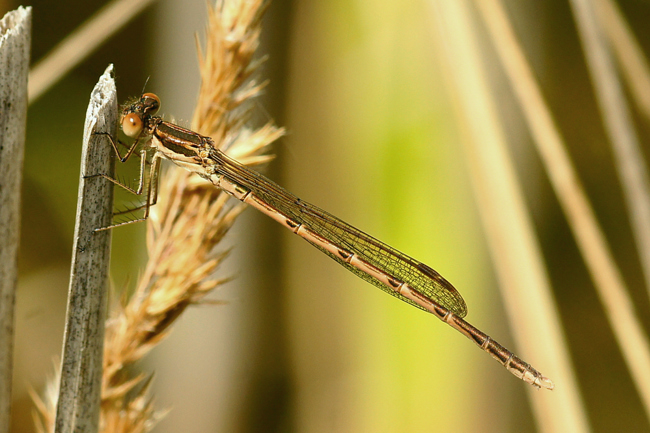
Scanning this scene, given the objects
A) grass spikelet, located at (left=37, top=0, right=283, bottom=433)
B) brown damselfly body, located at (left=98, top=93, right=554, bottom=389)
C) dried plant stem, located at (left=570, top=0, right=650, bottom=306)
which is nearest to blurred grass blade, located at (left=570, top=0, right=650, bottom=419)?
dried plant stem, located at (left=570, top=0, right=650, bottom=306)

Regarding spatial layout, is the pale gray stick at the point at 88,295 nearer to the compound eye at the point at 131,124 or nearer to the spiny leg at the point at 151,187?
the spiny leg at the point at 151,187

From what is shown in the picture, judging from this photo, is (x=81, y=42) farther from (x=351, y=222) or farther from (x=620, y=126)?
(x=620, y=126)

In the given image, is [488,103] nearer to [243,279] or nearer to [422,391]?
[422,391]

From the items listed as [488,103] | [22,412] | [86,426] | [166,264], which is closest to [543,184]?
[488,103]

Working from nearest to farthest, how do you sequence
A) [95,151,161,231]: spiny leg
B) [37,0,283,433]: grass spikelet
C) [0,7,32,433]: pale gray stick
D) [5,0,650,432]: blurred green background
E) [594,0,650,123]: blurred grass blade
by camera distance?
1. [0,7,32,433]: pale gray stick
2. [37,0,283,433]: grass spikelet
3. [95,151,161,231]: spiny leg
4. [594,0,650,123]: blurred grass blade
5. [5,0,650,432]: blurred green background

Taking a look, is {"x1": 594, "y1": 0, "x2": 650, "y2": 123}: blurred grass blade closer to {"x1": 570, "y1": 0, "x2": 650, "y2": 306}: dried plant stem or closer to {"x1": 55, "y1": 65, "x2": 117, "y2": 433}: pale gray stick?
{"x1": 570, "y1": 0, "x2": 650, "y2": 306}: dried plant stem

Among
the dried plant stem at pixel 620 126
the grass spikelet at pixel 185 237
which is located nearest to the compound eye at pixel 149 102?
the grass spikelet at pixel 185 237
